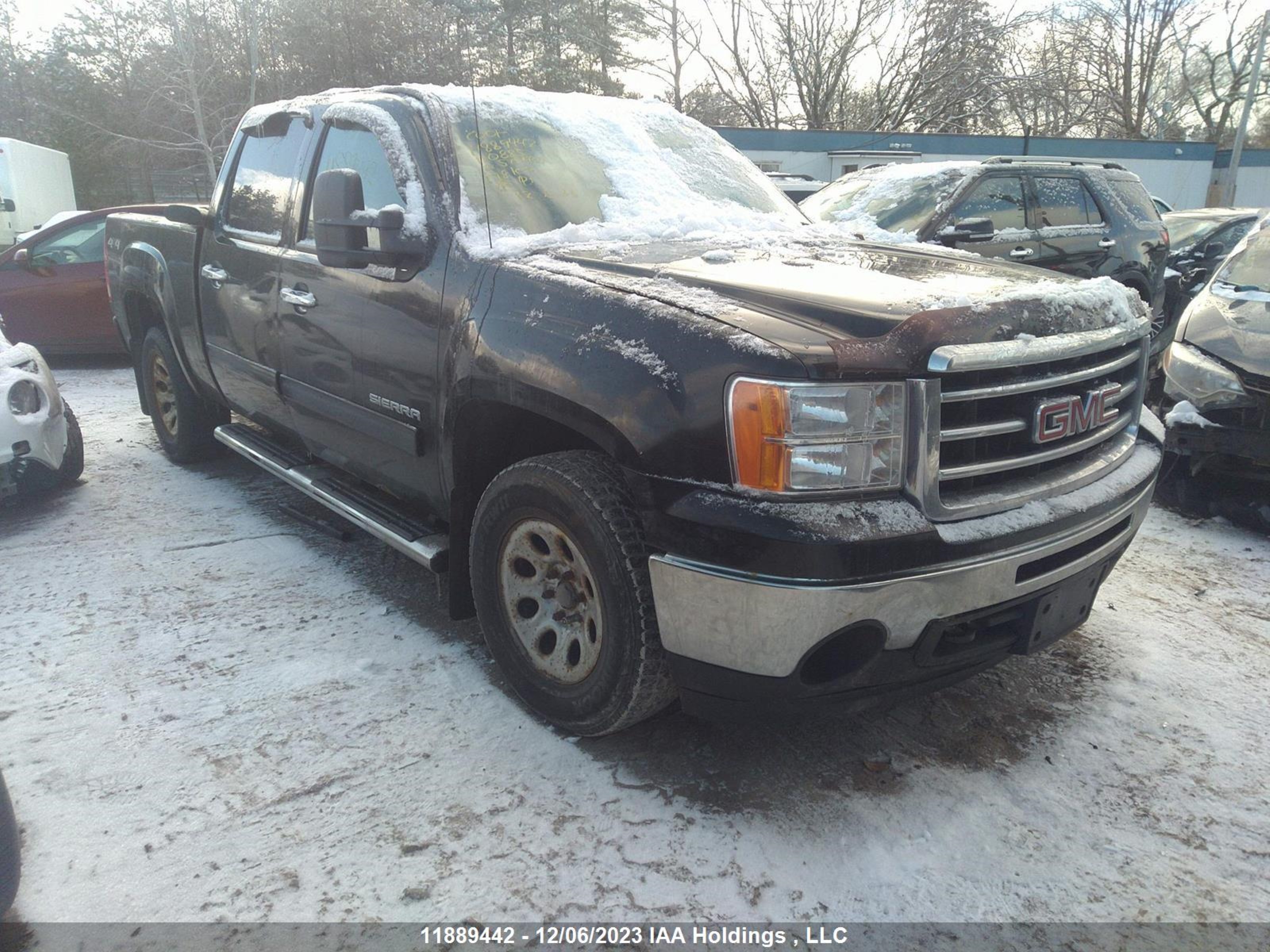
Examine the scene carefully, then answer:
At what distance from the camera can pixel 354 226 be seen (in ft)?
9.85

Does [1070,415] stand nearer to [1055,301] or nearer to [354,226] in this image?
[1055,301]

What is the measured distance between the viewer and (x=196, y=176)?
25.9m

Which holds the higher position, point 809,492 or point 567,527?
point 809,492

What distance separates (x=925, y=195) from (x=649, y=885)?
20.5 ft

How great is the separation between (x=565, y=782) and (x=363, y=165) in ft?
8.10

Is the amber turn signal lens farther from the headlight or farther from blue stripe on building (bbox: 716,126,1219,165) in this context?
blue stripe on building (bbox: 716,126,1219,165)

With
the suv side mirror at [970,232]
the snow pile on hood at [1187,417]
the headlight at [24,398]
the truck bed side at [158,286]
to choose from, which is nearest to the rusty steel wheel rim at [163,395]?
the truck bed side at [158,286]

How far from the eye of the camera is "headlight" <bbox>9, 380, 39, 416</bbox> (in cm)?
470

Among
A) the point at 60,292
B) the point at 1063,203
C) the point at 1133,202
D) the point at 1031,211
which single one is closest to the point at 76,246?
the point at 60,292

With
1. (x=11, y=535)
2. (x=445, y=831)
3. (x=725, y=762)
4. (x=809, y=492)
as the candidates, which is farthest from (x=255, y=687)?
(x=11, y=535)

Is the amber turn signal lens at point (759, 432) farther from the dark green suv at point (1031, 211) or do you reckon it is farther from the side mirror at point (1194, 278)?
the side mirror at point (1194, 278)

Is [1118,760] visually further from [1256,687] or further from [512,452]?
[512,452]

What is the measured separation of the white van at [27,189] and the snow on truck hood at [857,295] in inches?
675

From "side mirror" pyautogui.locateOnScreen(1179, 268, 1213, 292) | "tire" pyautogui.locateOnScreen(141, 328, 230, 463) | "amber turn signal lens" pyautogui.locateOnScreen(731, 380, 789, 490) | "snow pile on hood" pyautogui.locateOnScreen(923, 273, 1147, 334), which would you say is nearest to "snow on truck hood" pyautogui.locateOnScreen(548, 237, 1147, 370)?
"snow pile on hood" pyautogui.locateOnScreen(923, 273, 1147, 334)
